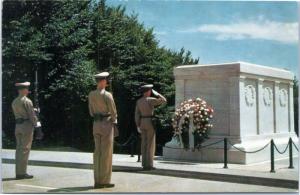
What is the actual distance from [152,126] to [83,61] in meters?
1.38

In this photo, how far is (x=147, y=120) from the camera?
8594mm

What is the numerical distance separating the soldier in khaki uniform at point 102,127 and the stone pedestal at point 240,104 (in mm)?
1271

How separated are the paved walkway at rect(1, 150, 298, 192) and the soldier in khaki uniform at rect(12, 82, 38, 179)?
0.11 m

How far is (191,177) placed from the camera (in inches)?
334

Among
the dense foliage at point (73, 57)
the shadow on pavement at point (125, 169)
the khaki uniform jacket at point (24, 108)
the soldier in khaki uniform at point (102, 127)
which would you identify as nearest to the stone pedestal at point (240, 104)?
the shadow on pavement at point (125, 169)

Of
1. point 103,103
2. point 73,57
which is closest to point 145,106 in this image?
point 103,103

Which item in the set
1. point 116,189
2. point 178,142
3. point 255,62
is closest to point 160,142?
point 178,142

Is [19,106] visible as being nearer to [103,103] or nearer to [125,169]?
[103,103]

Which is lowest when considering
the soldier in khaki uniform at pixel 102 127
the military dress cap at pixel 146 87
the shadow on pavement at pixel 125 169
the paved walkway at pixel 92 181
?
the paved walkway at pixel 92 181

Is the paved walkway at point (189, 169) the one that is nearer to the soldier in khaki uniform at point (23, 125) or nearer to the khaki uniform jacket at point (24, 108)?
the soldier in khaki uniform at point (23, 125)

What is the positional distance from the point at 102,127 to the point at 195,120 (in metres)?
1.75

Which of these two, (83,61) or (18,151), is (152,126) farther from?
(18,151)

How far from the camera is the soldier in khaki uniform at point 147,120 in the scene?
8.51 m

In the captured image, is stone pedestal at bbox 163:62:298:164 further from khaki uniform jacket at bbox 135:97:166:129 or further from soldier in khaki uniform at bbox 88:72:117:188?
soldier in khaki uniform at bbox 88:72:117:188
